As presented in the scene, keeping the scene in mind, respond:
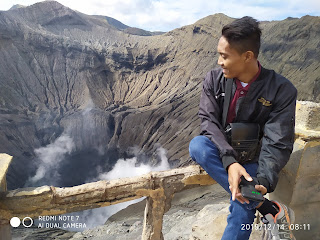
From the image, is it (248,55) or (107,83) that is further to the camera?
(107,83)

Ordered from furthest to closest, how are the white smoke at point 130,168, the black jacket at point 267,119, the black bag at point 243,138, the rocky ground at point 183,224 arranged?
the white smoke at point 130,168
the rocky ground at point 183,224
the black bag at point 243,138
the black jacket at point 267,119

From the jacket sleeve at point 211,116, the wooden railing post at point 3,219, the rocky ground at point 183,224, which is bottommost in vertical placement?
the rocky ground at point 183,224

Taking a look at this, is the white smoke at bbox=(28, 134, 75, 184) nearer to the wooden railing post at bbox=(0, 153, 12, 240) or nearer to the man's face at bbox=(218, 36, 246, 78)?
the wooden railing post at bbox=(0, 153, 12, 240)

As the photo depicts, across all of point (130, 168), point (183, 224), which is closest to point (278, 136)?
point (183, 224)

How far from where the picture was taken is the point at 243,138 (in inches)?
81.7

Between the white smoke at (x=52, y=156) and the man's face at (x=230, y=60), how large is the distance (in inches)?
1157

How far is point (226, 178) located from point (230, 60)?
0.85m

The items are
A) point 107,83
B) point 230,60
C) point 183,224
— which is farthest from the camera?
point 107,83

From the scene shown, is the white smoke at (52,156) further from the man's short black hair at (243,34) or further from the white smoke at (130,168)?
the man's short black hair at (243,34)

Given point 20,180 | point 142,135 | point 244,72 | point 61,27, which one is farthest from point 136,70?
point 244,72

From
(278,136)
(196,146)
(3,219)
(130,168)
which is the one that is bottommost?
(130,168)

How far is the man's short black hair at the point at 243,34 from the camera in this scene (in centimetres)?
193

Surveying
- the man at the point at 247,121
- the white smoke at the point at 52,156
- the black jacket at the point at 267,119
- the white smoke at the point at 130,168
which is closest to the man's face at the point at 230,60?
the man at the point at 247,121

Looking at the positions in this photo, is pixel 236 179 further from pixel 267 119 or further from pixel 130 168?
pixel 130 168
